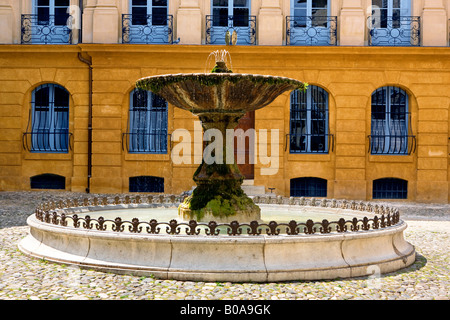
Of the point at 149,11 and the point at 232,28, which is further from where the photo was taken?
the point at 149,11

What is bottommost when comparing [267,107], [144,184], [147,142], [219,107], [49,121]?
[144,184]

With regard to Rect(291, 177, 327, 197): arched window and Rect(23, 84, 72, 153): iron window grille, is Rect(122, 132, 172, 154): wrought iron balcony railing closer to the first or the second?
Rect(23, 84, 72, 153): iron window grille

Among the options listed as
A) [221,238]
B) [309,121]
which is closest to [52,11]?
[309,121]

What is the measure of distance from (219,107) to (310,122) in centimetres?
1166

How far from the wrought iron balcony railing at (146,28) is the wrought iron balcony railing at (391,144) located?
27.1 feet

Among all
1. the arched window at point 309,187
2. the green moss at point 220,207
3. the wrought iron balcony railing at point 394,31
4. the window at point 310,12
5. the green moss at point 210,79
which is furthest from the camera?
the window at point 310,12

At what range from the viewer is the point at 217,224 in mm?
6863

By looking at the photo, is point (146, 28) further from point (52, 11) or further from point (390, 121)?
point (390, 121)

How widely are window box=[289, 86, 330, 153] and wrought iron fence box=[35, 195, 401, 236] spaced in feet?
26.9

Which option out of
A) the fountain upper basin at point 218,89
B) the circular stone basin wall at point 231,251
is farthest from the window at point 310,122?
the circular stone basin wall at point 231,251

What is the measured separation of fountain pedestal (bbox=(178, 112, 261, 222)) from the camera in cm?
833

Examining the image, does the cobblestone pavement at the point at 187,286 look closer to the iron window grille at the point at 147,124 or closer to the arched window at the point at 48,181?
the iron window grille at the point at 147,124

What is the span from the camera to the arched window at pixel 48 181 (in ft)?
65.8
